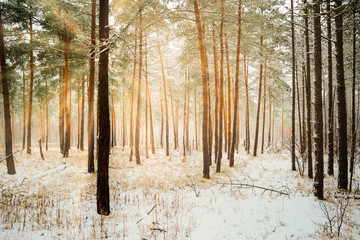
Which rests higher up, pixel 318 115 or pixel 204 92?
pixel 204 92

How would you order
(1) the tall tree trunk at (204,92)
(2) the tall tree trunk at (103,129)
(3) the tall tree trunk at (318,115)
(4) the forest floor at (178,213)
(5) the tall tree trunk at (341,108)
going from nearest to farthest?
(4) the forest floor at (178,213)
(2) the tall tree trunk at (103,129)
(3) the tall tree trunk at (318,115)
(5) the tall tree trunk at (341,108)
(1) the tall tree trunk at (204,92)

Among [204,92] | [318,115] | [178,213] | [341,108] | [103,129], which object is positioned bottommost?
[178,213]

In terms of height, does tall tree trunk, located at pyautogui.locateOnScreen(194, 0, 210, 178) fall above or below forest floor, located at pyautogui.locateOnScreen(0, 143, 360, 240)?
above

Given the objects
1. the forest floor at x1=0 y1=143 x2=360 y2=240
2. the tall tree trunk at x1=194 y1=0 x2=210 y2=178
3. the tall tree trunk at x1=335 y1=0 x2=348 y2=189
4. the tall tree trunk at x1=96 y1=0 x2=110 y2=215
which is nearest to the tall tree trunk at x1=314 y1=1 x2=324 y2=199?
the forest floor at x1=0 y1=143 x2=360 y2=240

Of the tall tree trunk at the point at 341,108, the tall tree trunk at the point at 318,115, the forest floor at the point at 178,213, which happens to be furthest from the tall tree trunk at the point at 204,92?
the tall tree trunk at the point at 341,108

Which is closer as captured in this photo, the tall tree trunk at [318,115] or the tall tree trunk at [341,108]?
the tall tree trunk at [318,115]

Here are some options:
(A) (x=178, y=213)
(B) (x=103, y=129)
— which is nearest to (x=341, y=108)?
(A) (x=178, y=213)

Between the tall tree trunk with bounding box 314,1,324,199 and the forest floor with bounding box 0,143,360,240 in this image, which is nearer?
the forest floor with bounding box 0,143,360,240

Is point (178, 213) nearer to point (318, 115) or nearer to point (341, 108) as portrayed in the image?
point (318, 115)

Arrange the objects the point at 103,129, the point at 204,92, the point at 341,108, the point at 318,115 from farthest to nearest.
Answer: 1. the point at 204,92
2. the point at 341,108
3. the point at 318,115
4. the point at 103,129

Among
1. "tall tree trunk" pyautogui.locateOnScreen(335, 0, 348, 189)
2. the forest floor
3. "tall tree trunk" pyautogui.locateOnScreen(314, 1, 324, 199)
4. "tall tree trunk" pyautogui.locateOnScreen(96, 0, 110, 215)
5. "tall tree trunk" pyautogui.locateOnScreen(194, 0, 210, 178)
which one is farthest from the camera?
"tall tree trunk" pyautogui.locateOnScreen(194, 0, 210, 178)

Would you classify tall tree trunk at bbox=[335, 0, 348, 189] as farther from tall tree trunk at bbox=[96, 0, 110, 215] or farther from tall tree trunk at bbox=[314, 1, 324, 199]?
tall tree trunk at bbox=[96, 0, 110, 215]

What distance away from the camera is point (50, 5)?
10.9 metres

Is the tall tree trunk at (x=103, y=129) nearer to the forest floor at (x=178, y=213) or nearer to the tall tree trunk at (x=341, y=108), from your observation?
the forest floor at (x=178, y=213)
